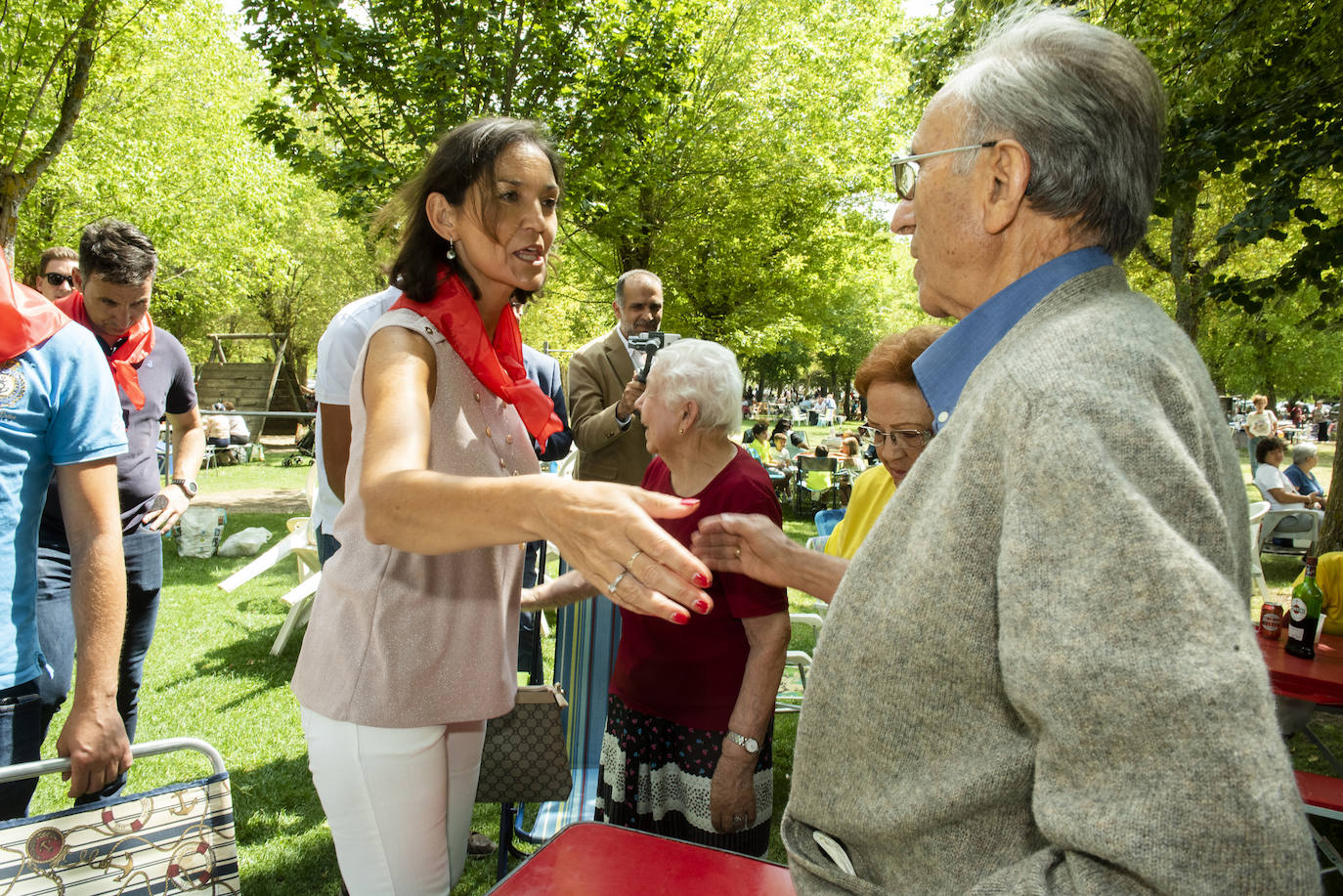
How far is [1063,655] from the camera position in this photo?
0.82 metres

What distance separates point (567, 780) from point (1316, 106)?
6585 millimetres

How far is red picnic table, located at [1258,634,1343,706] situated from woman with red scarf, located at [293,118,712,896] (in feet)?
11.1

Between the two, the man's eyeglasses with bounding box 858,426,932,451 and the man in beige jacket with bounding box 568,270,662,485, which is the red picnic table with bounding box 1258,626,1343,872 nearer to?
the man's eyeglasses with bounding box 858,426,932,451

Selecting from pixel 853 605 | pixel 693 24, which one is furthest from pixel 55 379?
pixel 693 24

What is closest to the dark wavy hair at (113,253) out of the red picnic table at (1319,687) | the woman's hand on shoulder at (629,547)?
the woman's hand on shoulder at (629,547)

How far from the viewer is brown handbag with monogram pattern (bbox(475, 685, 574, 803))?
104 inches

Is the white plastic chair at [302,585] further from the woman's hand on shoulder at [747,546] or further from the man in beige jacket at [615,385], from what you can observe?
the woman's hand on shoulder at [747,546]

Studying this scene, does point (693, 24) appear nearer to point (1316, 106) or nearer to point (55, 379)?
point (1316, 106)

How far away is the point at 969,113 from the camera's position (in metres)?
1.22

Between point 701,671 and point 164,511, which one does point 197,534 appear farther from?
point 701,671

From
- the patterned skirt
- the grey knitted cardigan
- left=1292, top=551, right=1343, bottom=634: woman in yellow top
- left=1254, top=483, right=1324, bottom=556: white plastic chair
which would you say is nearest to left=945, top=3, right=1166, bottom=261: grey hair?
the grey knitted cardigan

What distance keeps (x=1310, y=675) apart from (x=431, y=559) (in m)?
3.99

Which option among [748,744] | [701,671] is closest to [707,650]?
[701,671]

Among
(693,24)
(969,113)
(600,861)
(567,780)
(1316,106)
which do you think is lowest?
(567,780)
